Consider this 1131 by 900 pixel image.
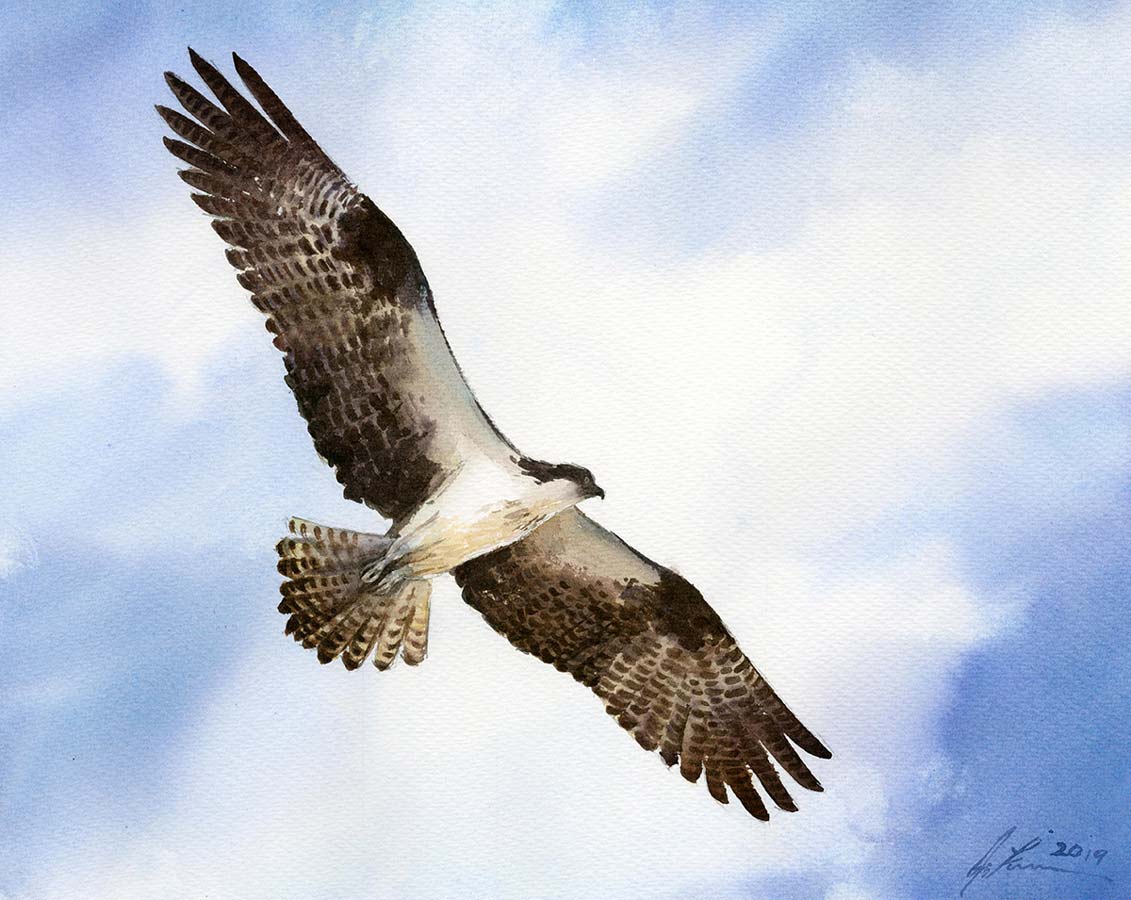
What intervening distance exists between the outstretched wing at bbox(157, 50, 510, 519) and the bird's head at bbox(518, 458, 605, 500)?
0.22m

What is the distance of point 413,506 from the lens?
10.7 feet

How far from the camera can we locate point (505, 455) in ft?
10.5

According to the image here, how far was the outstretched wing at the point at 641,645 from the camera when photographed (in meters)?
3.21

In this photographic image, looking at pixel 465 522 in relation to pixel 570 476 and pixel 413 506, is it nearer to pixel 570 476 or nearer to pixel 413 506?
pixel 413 506

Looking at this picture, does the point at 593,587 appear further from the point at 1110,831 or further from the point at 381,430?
the point at 1110,831

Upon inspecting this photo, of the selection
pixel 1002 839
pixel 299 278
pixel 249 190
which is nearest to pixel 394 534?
pixel 299 278
